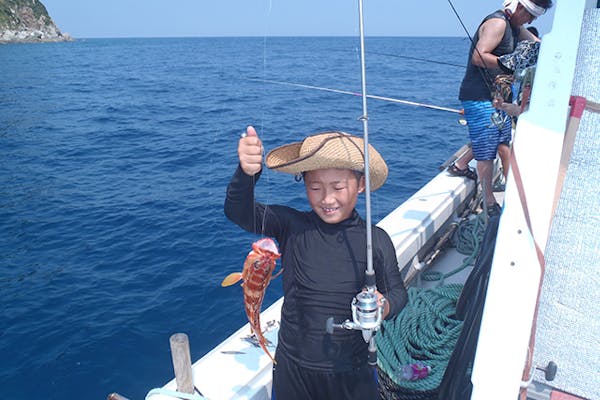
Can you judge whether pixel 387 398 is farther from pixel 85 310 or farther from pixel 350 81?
pixel 350 81

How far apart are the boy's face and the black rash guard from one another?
10 cm

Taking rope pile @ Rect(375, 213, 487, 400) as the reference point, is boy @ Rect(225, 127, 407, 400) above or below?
above

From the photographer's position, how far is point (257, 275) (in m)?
2.58

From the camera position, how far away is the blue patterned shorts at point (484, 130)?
4.03m

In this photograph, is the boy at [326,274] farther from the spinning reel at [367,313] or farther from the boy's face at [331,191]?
the spinning reel at [367,313]

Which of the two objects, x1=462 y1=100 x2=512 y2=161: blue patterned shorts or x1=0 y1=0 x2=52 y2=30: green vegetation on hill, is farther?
x1=0 y1=0 x2=52 y2=30: green vegetation on hill

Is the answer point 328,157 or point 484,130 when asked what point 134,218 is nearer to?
point 484,130

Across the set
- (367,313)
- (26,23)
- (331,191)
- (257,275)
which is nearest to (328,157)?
(331,191)

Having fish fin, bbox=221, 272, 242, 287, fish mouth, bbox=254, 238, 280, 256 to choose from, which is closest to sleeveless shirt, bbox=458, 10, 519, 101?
fish mouth, bbox=254, 238, 280, 256

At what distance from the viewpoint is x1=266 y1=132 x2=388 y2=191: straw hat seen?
204 centimetres

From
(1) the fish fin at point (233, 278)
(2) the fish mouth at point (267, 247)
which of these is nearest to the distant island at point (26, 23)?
(1) the fish fin at point (233, 278)

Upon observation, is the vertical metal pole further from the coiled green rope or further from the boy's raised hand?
the coiled green rope

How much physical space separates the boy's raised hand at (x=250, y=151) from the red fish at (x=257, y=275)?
1.89 ft

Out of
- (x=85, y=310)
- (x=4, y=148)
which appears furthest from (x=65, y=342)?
(x=4, y=148)
